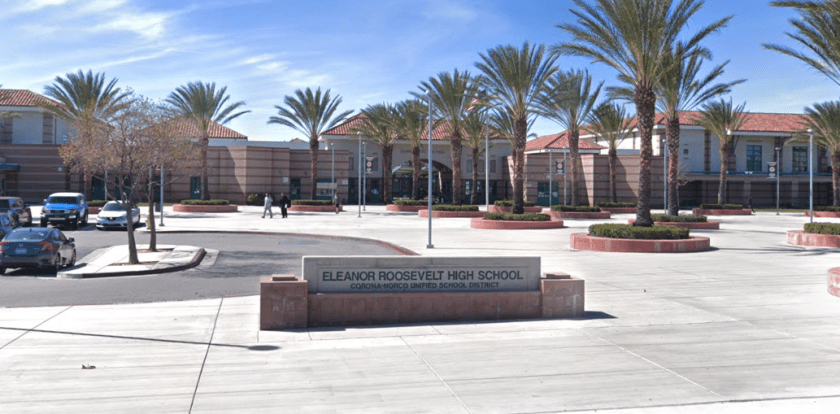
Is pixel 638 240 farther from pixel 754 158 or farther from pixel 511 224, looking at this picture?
pixel 754 158

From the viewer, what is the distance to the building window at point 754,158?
69.0 meters

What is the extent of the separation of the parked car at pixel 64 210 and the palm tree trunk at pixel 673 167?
94.4 feet

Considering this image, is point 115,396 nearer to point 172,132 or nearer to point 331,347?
point 331,347

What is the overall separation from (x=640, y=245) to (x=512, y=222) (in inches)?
437

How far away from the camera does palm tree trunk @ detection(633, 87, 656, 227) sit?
999 inches

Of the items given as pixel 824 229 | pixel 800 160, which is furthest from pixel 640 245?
pixel 800 160

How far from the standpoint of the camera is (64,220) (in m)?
32.8

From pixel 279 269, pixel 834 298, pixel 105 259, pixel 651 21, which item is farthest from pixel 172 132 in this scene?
pixel 834 298

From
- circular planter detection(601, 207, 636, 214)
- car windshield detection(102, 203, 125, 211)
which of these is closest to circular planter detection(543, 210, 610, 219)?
circular planter detection(601, 207, 636, 214)

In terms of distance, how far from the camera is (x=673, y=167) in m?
36.0

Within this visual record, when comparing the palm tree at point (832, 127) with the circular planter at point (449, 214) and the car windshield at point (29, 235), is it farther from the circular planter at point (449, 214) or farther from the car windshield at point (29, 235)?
the car windshield at point (29, 235)

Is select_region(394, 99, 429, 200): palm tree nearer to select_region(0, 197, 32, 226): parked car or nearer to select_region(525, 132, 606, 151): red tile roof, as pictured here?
select_region(525, 132, 606, 151): red tile roof

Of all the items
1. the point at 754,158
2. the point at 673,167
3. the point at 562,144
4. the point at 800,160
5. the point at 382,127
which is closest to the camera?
the point at 673,167

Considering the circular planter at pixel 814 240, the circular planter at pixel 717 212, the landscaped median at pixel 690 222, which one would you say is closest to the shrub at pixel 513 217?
the landscaped median at pixel 690 222
